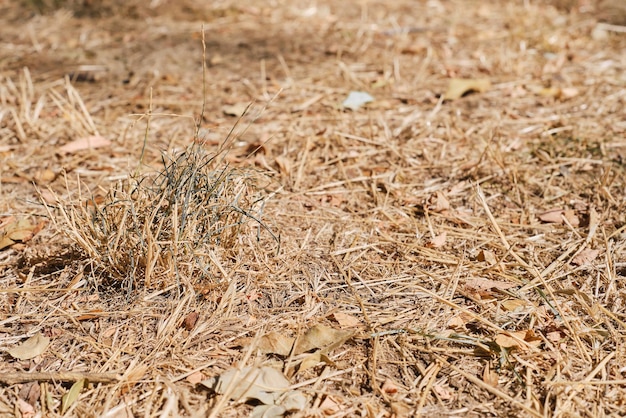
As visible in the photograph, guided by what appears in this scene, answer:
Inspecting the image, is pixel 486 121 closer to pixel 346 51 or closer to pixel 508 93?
pixel 508 93

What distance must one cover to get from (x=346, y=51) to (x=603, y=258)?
6.92ft

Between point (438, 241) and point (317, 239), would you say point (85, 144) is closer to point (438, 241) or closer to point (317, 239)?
point (317, 239)

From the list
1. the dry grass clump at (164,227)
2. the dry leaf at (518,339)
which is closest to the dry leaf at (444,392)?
the dry leaf at (518,339)

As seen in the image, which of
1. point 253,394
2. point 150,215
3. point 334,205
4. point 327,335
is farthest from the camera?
point 334,205

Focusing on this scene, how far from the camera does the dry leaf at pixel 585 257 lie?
179cm

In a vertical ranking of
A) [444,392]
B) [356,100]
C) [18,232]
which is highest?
[356,100]

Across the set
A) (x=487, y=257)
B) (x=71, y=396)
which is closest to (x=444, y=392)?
(x=487, y=257)

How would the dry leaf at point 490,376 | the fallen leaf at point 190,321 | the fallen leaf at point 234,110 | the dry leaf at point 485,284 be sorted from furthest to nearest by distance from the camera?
the fallen leaf at point 234,110
the dry leaf at point 485,284
the fallen leaf at point 190,321
the dry leaf at point 490,376

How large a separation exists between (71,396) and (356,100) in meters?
1.96

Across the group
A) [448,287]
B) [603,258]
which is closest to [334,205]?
[448,287]

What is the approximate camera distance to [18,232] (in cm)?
184

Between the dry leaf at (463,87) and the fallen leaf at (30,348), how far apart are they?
2134 millimetres

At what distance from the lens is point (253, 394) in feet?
4.28

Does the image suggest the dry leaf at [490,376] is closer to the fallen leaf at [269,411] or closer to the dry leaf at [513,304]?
the dry leaf at [513,304]
